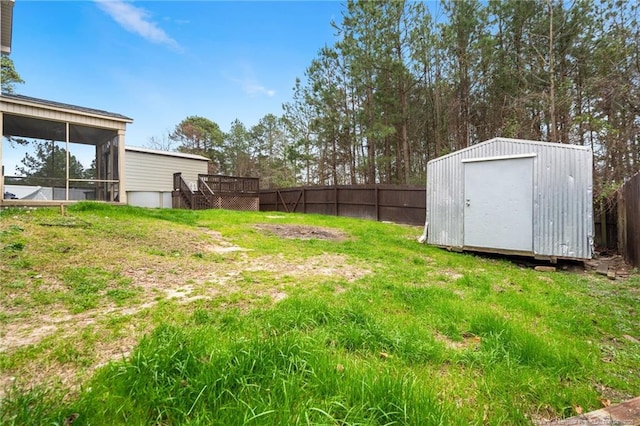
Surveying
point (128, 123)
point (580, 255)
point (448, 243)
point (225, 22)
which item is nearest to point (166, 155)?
point (128, 123)

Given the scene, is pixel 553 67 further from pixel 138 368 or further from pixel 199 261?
pixel 138 368

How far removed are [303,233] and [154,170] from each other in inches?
430

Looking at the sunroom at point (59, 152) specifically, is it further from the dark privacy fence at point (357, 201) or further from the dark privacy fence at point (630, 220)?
the dark privacy fence at point (630, 220)

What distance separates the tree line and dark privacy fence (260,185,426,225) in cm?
266

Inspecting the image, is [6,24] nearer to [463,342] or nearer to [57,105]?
[57,105]

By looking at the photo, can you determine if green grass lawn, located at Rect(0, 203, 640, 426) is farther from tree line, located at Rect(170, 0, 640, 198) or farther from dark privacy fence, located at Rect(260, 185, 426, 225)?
dark privacy fence, located at Rect(260, 185, 426, 225)

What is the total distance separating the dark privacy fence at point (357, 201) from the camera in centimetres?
1148

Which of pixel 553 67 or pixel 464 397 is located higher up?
pixel 553 67

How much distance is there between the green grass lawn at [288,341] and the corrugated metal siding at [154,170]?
10.8 metres

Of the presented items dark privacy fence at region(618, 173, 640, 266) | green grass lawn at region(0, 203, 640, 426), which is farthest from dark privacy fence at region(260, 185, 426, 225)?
green grass lawn at region(0, 203, 640, 426)

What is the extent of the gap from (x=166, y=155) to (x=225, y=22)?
8.39 meters

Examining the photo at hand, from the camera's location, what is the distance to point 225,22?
9.00 metres

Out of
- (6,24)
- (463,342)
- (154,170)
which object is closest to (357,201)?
(154,170)

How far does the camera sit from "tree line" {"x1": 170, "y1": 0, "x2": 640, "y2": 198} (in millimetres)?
7859
